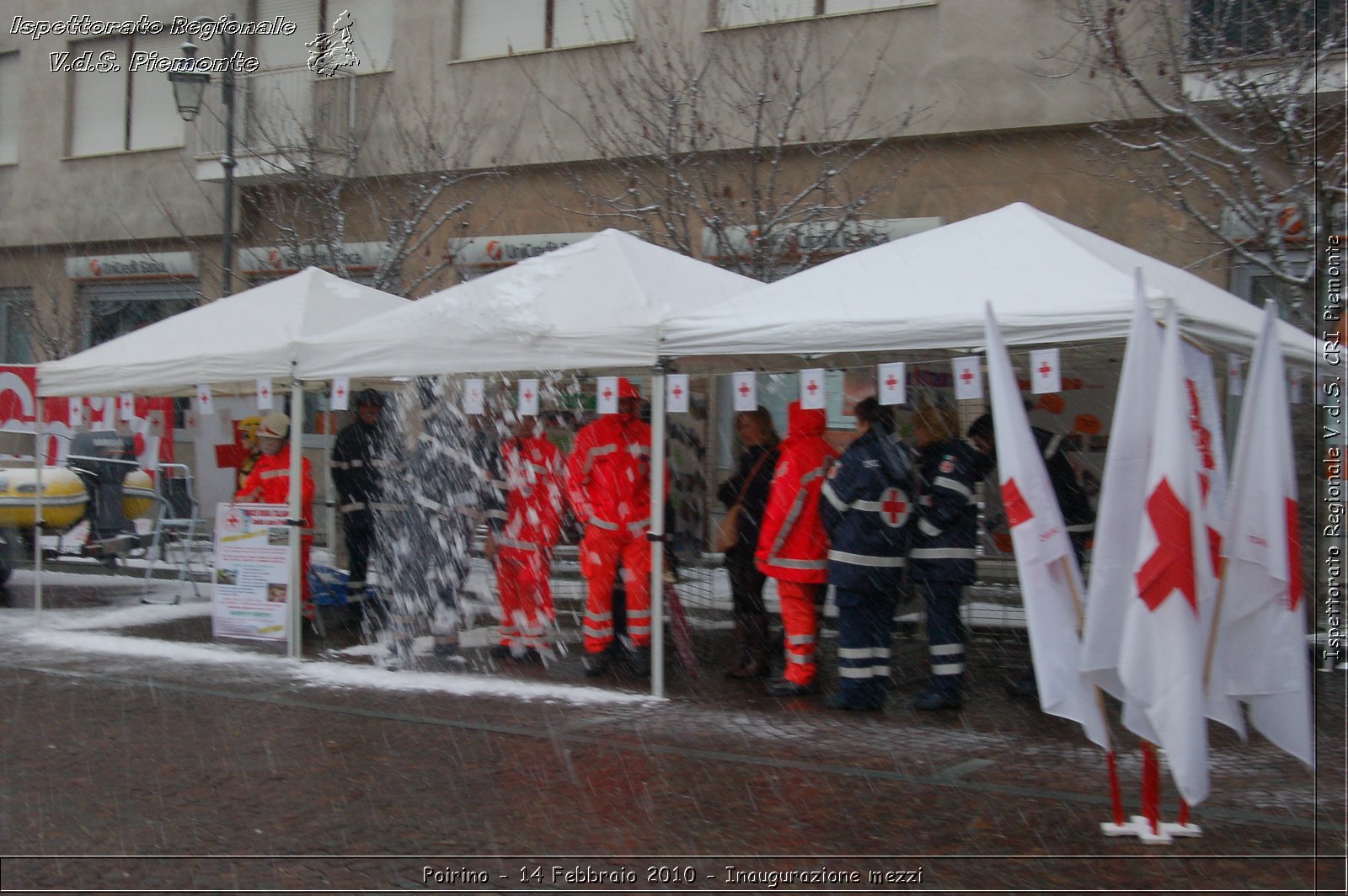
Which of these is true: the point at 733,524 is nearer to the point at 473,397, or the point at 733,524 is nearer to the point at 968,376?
the point at 473,397

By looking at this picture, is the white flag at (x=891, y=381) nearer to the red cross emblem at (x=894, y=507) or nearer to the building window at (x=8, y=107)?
the red cross emblem at (x=894, y=507)

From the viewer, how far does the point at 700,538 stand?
1266 centimetres

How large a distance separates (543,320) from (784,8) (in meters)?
8.60

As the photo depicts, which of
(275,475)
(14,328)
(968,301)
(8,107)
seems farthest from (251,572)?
A: (8,107)

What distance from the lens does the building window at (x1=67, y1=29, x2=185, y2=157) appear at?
22.2 meters

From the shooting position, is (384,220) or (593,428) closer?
(593,428)

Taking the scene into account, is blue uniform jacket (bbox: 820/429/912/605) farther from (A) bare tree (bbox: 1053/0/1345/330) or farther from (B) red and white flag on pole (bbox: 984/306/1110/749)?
(A) bare tree (bbox: 1053/0/1345/330)

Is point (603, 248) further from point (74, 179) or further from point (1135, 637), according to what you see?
point (74, 179)

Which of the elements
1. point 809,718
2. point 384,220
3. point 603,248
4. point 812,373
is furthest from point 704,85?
point 809,718

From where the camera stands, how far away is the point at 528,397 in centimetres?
917

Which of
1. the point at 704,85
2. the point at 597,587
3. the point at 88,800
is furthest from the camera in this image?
the point at 704,85

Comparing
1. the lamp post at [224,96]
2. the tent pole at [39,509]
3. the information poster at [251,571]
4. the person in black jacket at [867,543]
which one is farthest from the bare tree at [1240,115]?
the tent pole at [39,509]

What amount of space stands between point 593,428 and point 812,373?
6.05ft

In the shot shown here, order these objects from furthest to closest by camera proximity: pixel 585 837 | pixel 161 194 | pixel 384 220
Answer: pixel 161 194 < pixel 384 220 < pixel 585 837
